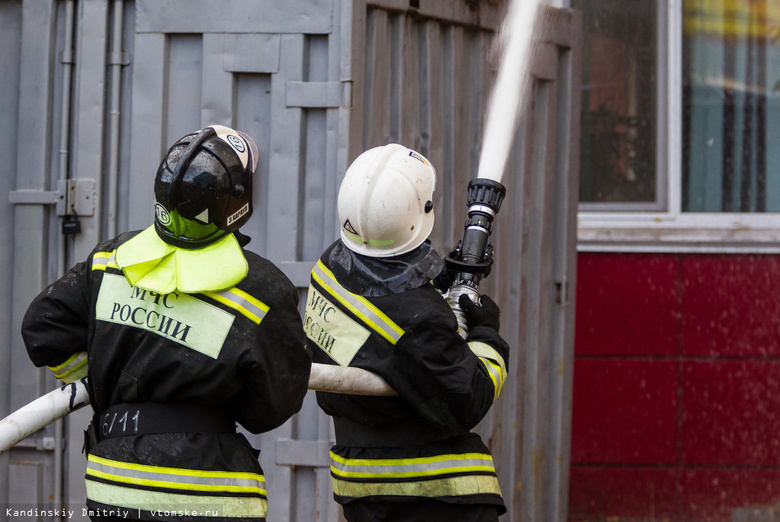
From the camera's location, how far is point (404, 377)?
298 cm

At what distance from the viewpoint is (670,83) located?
21.0ft

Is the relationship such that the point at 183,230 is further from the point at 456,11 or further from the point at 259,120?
the point at 456,11

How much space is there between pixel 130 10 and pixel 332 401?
2.12 m

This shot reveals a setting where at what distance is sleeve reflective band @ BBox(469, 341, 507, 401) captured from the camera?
3.07m

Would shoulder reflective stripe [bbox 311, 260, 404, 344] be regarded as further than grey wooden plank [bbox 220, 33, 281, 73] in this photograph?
No

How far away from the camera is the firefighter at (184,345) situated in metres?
2.57

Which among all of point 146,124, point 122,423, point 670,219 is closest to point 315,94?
point 146,124

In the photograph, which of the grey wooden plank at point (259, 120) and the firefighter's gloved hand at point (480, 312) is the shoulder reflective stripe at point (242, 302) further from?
the grey wooden plank at point (259, 120)

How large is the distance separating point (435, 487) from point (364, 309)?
2.19 feet

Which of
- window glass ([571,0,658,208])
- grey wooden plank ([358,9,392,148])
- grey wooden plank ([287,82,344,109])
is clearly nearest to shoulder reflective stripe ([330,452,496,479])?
grey wooden plank ([358,9,392,148])

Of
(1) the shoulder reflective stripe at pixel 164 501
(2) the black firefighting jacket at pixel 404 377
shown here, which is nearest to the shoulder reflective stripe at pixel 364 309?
(2) the black firefighting jacket at pixel 404 377

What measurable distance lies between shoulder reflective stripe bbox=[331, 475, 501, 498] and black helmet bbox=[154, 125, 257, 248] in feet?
3.57

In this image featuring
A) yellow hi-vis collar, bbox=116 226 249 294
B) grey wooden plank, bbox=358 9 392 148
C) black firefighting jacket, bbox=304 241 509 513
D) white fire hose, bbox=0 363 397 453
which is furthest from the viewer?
grey wooden plank, bbox=358 9 392 148

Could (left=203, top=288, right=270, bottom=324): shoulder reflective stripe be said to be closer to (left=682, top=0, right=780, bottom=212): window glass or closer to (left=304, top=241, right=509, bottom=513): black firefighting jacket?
(left=304, top=241, right=509, bottom=513): black firefighting jacket
